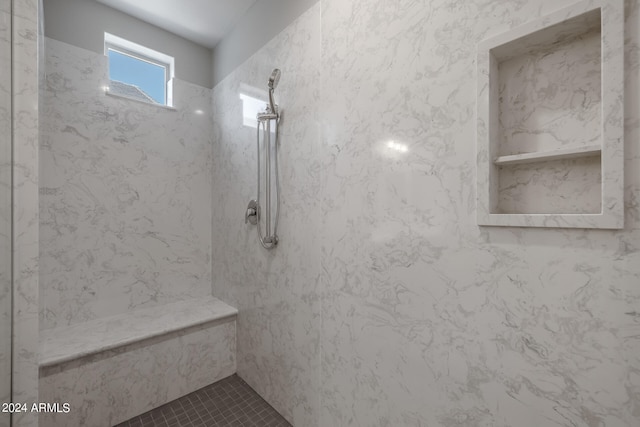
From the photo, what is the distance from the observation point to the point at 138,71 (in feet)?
→ 7.25

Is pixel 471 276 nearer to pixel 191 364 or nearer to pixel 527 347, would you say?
pixel 527 347

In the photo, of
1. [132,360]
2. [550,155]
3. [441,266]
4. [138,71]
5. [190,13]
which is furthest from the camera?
[138,71]

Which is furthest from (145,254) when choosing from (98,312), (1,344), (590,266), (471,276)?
(590,266)

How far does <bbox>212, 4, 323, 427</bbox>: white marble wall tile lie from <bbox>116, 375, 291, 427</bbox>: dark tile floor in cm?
7

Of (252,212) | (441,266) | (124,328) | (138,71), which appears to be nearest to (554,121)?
(441,266)

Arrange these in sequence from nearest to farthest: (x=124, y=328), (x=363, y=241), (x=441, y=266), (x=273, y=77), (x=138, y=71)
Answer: (x=441, y=266), (x=363, y=241), (x=273, y=77), (x=124, y=328), (x=138, y=71)

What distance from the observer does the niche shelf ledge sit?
696mm

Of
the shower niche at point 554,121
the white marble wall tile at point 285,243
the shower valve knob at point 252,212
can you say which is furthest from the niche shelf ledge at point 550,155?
the shower valve knob at point 252,212

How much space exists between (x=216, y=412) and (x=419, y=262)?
62.5 inches

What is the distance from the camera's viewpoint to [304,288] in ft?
5.02

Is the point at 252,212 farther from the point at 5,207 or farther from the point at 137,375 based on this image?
the point at 137,375

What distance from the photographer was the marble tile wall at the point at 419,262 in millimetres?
706

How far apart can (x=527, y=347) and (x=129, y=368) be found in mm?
2007

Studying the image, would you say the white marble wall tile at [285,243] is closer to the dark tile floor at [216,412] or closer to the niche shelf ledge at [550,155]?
the dark tile floor at [216,412]
